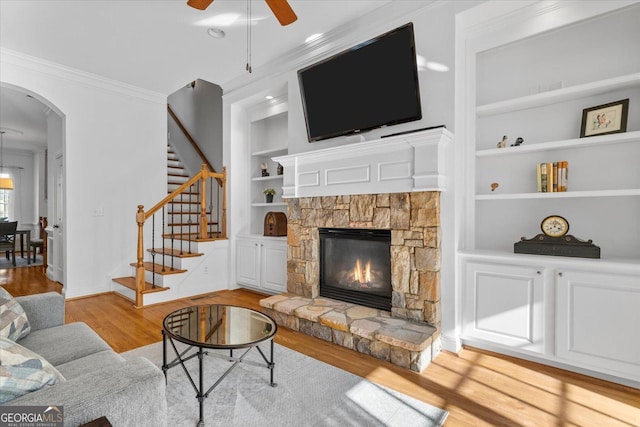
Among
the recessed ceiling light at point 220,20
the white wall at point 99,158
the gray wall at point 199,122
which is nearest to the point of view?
the recessed ceiling light at point 220,20

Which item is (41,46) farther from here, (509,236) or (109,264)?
(509,236)

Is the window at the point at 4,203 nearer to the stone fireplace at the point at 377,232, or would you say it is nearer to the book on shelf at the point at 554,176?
the stone fireplace at the point at 377,232

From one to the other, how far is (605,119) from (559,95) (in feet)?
1.15

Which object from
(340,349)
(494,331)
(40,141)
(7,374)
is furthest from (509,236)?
(40,141)

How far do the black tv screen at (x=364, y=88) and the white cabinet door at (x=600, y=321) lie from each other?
1750mm

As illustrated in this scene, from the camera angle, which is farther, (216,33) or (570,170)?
(216,33)

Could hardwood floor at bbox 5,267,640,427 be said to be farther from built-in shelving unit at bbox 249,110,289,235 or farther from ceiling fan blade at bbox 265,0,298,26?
ceiling fan blade at bbox 265,0,298,26

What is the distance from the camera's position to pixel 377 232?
315 centimetres

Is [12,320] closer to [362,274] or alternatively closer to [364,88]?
[362,274]

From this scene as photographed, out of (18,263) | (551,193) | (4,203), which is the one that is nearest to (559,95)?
(551,193)

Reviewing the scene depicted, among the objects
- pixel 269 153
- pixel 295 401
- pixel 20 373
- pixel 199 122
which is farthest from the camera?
pixel 199 122

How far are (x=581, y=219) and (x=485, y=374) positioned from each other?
1.41 m

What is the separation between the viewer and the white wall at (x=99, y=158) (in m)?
4.27

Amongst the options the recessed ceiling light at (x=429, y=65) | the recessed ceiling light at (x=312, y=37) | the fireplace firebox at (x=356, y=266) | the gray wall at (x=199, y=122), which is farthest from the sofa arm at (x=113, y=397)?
the gray wall at (x=199, y=122)
